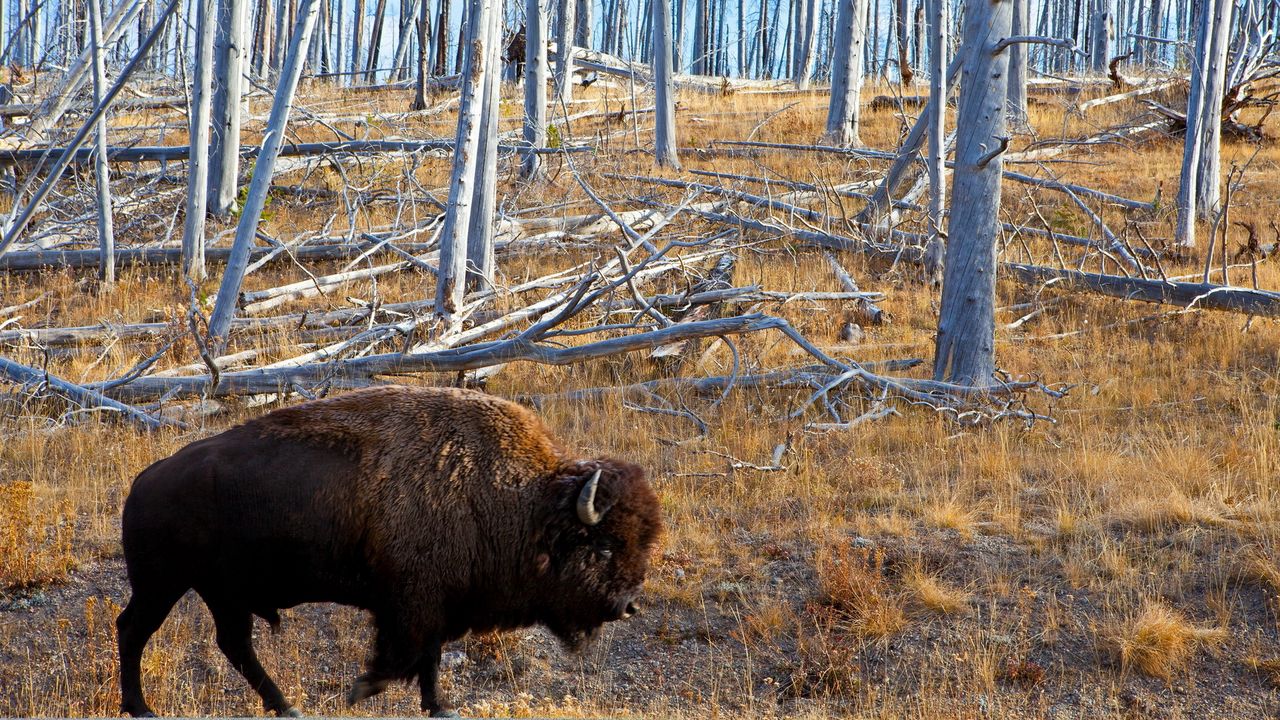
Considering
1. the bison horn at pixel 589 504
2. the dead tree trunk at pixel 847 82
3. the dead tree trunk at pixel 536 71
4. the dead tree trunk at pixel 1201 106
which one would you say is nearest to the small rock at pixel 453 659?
the bison horn at pixel 589 504

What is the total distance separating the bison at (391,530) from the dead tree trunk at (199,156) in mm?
8861

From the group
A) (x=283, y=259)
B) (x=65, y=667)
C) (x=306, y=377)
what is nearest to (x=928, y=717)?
(x=65, y=667)

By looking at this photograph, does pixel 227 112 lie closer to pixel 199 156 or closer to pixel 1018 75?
pixel 199 156

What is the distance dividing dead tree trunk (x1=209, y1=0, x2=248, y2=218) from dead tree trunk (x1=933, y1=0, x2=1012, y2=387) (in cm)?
986

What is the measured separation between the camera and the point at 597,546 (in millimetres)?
3996

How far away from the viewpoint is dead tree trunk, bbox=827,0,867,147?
20047 millimetres

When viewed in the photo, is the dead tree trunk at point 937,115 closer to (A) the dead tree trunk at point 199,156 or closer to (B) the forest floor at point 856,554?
(B) the forest floor at point 856,554

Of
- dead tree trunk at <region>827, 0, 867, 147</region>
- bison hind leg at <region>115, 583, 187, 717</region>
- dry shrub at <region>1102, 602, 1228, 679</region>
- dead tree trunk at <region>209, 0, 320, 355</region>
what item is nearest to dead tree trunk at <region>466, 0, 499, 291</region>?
dead tree trunk at <region>209, 0, 320, 355</region>

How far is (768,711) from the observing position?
4.68m

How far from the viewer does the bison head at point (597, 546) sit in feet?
13.0

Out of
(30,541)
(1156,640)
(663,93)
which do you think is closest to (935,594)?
(1156,640)

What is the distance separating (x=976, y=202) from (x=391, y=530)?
603cm

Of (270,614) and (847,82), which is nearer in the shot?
(270,614)

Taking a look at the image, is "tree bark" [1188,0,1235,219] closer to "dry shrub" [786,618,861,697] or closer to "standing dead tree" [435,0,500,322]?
"standing dead tree" [435,0,500,322]
